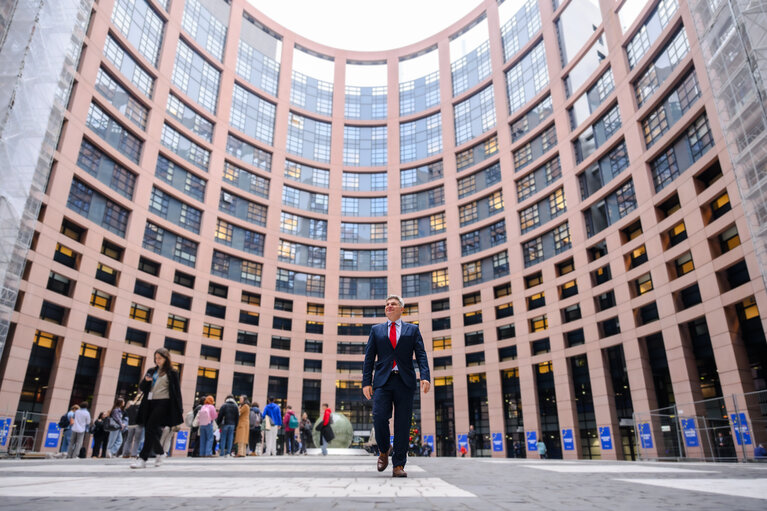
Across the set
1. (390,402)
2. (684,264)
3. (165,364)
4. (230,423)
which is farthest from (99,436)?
(684,264)

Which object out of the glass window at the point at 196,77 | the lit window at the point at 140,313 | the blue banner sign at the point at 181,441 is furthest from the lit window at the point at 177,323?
the glass window at the point at 196,77

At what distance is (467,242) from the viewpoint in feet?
161

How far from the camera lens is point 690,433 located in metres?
16.3

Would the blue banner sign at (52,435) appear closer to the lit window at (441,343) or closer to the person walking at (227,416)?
the person walking at (227,416)

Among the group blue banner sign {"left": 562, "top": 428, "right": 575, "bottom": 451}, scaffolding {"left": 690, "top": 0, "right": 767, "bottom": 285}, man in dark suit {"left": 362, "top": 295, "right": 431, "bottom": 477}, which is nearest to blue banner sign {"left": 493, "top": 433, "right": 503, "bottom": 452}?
blue banner sign {"left": 562, "top": 428, "right": 575, "bottom": 451}

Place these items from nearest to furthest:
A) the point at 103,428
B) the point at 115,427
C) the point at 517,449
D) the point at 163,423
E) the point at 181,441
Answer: the point at 163,423 → the point at 115,427 → the point at 103,428 → the point at 181,441 → the point at 517,449

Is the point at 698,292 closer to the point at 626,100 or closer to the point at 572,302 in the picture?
the point at 572,302

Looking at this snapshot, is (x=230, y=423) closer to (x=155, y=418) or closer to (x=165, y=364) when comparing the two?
(x=155, y=418)

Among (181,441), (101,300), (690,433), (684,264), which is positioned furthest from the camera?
(101,300)

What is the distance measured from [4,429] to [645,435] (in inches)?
978

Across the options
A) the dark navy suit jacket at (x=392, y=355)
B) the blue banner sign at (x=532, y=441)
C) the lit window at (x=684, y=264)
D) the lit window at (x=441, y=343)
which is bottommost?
the blue banner sign at (x=532, y=441)

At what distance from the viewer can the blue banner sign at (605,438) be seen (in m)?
31.6

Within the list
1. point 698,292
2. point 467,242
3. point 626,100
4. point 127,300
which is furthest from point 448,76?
point 127,300

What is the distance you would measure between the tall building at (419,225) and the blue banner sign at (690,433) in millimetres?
267
